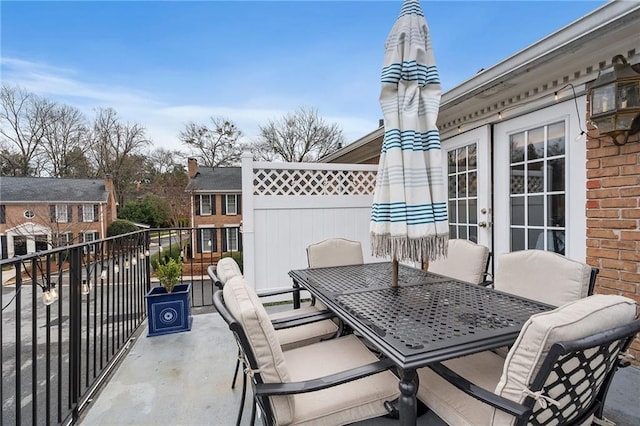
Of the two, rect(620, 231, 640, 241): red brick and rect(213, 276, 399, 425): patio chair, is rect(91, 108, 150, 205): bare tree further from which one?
rect(620, 231, 640, 241): red brick

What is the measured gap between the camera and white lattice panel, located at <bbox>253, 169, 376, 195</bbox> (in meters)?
4.45

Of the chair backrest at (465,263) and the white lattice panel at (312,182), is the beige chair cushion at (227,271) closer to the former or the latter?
the chair backrest at (465,263)

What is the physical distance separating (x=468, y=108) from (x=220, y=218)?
599 inches

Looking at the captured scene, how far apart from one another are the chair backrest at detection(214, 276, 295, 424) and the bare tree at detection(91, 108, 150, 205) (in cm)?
2468

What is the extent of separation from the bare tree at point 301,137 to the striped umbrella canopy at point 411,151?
16.1 m

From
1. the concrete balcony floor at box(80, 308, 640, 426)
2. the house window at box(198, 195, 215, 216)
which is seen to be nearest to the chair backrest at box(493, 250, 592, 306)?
the concrete balcony floor at box(80, 308, 640, 426)

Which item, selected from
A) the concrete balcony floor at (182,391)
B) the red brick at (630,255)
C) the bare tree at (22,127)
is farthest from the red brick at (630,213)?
the bare tree at (22,127)

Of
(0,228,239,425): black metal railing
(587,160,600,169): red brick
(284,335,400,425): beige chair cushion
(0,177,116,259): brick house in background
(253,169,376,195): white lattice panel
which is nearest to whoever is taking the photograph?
(284,335,400,425): beige chair cushion

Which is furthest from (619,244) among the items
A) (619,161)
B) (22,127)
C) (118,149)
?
(118,149)

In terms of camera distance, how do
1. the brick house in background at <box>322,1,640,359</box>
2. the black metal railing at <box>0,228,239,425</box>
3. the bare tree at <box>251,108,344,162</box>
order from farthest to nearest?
the bare tree at <box>251,108,344,162</box> → the brick house in background at <box>322,1,640,359</box> → the black metal railing at <box>0,228,239,425</box>

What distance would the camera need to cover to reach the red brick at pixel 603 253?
2375mm

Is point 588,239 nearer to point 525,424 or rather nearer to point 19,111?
point 525,424

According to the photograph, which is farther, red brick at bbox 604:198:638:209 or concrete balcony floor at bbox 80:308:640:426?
red brick at bbox 604:198:638:209

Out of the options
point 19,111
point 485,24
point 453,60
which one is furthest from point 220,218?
point 485,24
